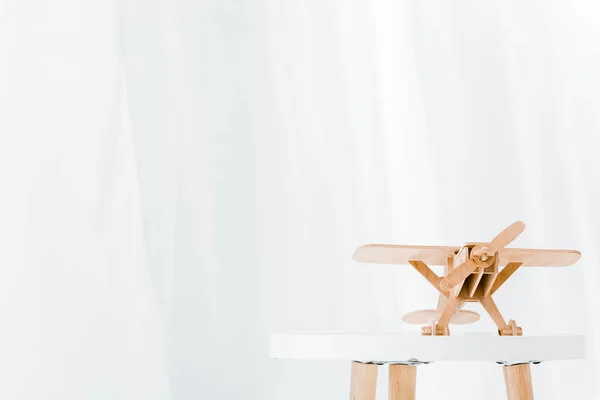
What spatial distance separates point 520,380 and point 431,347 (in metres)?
0.16

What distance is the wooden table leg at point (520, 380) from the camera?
0.85 metres

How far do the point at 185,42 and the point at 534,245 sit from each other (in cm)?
69

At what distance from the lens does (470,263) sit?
33.0 inches

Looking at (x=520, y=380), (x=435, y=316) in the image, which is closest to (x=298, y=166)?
(x=435, y=316)

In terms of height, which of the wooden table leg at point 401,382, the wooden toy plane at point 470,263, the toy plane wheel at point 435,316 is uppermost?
the wooden toy plane at point 470,263

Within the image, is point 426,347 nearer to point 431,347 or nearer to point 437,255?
point 431,347

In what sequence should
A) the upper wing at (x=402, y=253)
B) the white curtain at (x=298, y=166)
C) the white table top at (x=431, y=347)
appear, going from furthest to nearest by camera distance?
1. the white curtain at (x=298, y=166)
2. the upper wing at (x=402, y=253)
3. the white table top at (x=431, y=347)

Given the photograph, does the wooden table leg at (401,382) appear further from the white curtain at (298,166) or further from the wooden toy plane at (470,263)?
the white curtain at (298,166)

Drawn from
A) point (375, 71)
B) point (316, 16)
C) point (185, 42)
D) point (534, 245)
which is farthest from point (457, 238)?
point (185, 42)

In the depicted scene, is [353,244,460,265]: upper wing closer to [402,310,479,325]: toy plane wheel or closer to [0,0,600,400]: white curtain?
[402,310,479,325]: toy plane wheel

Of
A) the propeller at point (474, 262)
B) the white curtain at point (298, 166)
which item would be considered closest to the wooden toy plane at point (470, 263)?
the propeller at point (474, 262)

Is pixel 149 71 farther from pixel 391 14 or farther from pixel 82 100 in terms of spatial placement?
pixel 391 14

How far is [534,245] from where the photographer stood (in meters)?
1.35

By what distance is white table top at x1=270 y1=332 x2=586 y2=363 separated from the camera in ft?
2.48
